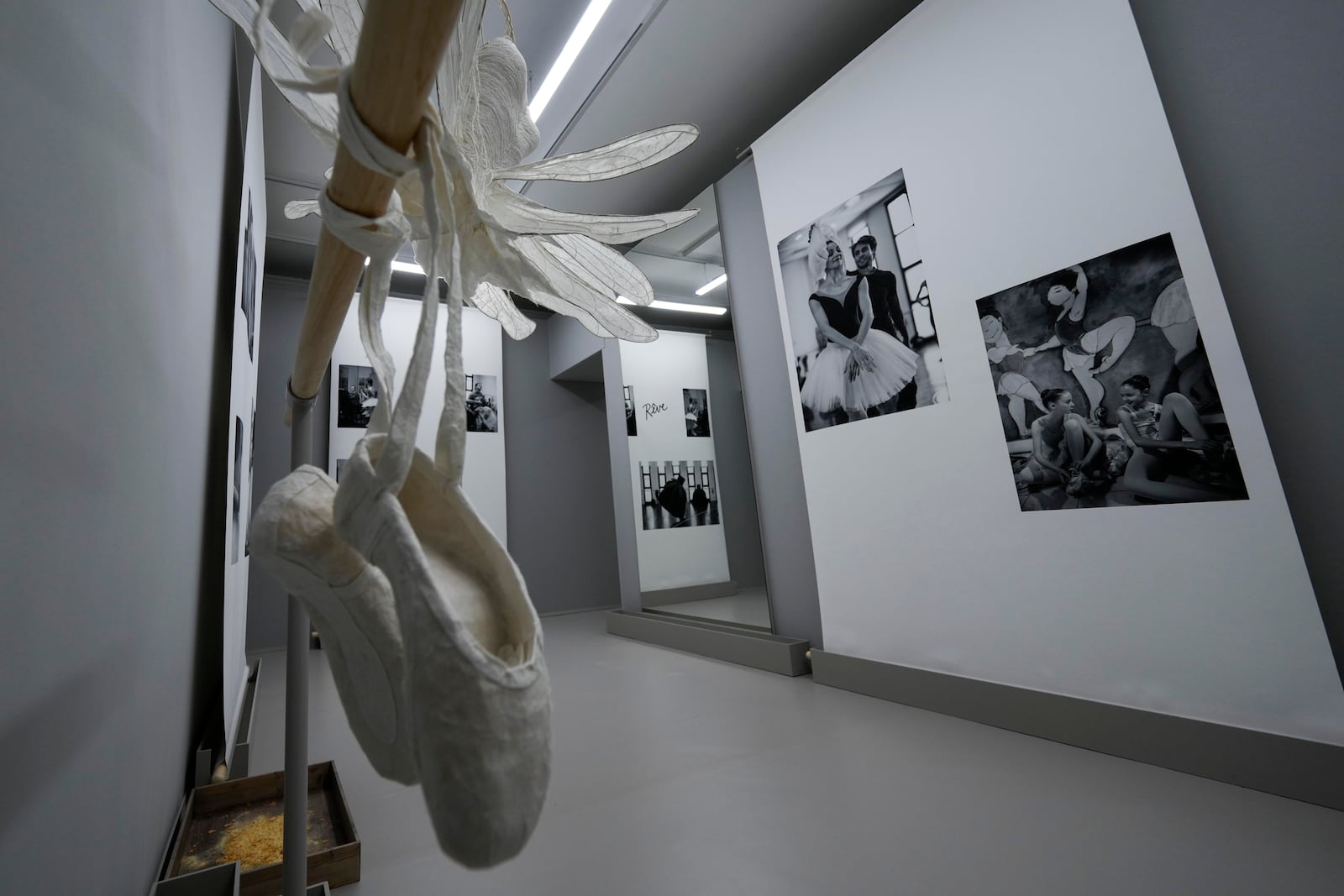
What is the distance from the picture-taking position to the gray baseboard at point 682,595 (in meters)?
5.17

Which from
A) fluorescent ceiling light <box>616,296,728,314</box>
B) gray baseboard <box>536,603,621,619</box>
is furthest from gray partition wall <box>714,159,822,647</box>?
gray baseboard <box>536,603,621,619</box>

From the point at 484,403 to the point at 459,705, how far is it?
6366 millimetres

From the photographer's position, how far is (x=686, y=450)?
215 inches

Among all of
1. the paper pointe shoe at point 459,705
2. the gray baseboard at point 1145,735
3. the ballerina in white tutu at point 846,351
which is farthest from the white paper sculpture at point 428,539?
the ballerina in white tutu at point 846,351

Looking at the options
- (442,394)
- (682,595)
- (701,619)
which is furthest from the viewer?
(682,595)

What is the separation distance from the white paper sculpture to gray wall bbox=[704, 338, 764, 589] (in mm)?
5106

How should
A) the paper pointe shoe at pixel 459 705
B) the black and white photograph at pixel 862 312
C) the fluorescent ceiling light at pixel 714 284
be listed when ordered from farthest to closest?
the fluorescent ceiling light at pixel 714 284 < the black and white photograph at pixel 862 312 < the paper pointe shoe at pixel 459 705

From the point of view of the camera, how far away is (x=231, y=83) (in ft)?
7.57

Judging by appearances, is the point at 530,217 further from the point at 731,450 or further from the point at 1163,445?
the point at 731,450

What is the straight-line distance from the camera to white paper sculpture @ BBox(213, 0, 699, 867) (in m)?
0.23

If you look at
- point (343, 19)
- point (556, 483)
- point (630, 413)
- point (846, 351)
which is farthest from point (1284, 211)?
point (556, 483)

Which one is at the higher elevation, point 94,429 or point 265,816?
point 94,429

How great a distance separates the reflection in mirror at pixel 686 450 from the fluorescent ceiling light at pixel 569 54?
1.84 metres

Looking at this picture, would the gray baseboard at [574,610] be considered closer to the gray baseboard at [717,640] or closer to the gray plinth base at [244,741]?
the gray baseboard at [717,640]
